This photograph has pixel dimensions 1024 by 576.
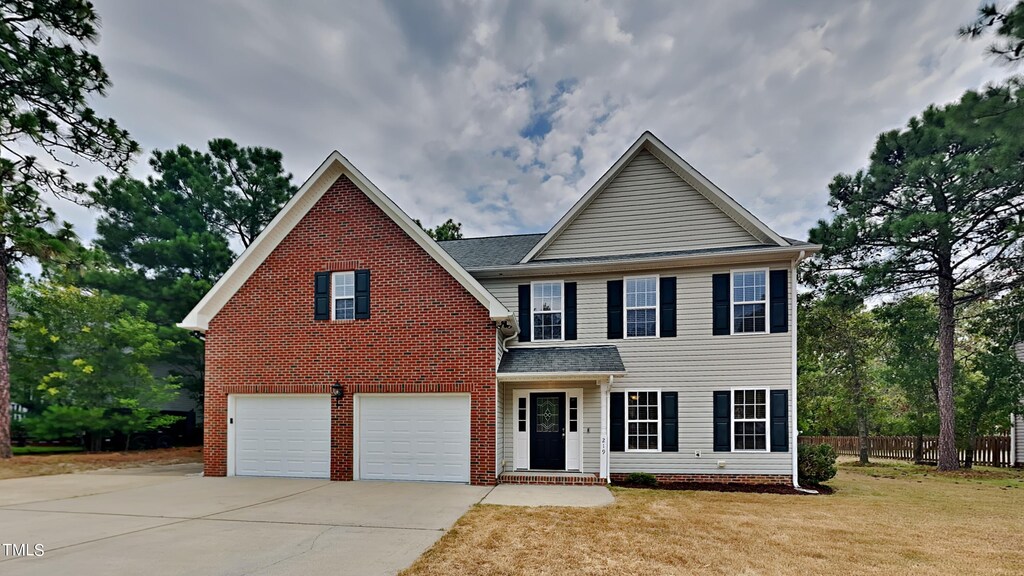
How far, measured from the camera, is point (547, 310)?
1249 cm

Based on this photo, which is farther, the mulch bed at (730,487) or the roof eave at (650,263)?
the roof eave at (650,263)

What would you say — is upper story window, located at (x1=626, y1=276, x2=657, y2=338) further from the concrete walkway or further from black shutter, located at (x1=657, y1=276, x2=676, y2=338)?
the concrete walkway

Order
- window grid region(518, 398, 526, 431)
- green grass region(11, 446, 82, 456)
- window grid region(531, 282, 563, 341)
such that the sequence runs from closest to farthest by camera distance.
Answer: window grid region(518, 398, 526, 431) → window grid region(531, 282, 563, 341) → green grass region(11, 446, 82, 456)

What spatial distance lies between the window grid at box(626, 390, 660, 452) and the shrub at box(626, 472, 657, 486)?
24.3 inches

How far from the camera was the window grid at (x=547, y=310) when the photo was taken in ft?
40.7

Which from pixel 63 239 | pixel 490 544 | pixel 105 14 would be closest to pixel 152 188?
pixel 63 239

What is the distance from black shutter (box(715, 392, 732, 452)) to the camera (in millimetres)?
11227

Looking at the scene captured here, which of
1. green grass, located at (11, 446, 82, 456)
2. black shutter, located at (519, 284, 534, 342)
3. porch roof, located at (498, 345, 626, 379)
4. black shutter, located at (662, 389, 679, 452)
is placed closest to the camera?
porch roof, located at (498, 345, 626, 379)

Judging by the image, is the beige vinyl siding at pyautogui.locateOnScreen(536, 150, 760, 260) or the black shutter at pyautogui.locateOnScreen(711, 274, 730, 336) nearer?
the black shutter at pyautogui.locateOnScreen(711, 274, 730, 336)

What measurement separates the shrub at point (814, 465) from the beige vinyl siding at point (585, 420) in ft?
15.9


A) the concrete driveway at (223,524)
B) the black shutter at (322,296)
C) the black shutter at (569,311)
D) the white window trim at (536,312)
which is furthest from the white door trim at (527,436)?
the black shutter at (322,296)

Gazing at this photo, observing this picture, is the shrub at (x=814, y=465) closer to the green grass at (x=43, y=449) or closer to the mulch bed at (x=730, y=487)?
the mulch bed at (x=730, y=487)

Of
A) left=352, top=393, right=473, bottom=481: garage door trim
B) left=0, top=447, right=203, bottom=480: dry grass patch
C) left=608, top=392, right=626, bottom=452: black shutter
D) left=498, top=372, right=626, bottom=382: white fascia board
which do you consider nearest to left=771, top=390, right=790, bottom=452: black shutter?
left=608, top=392, right=626, bottom=452: black shutter

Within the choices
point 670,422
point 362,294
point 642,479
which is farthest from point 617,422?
point 362,294
